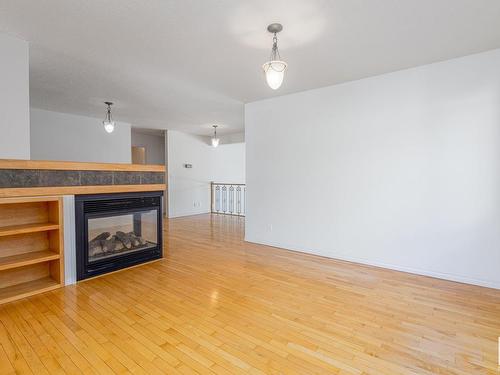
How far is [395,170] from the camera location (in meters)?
3.54

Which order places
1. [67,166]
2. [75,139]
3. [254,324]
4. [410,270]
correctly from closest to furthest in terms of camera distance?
[254,324]
[67,166]
[410,270]
[75,139]

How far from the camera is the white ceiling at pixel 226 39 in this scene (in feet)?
7.23

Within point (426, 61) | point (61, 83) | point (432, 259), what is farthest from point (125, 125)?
point (432, 259)

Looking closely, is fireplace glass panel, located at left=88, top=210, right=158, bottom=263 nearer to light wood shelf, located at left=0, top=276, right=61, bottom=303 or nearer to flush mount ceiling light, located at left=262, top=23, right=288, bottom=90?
light wood shelf, located at left=0, top=276, right=61, bottom=303

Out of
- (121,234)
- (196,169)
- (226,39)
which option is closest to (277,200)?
(121,234)

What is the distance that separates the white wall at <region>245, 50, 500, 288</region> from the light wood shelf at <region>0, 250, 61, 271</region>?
129 inches

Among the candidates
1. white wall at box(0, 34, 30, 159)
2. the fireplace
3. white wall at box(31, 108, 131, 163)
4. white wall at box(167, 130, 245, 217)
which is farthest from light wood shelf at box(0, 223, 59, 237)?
white wall at box(167, 130, 245, 217)

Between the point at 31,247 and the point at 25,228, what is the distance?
1.54ft

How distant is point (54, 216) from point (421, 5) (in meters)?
4.27

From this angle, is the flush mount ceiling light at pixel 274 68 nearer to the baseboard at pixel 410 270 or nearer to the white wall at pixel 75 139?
the baseboard at pixel 410 270

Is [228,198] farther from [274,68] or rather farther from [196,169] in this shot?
[274,68]

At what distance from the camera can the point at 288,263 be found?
3.83m

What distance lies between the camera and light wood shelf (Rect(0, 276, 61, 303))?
103 inches

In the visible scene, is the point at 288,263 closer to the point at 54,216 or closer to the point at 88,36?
the point at 54,216
